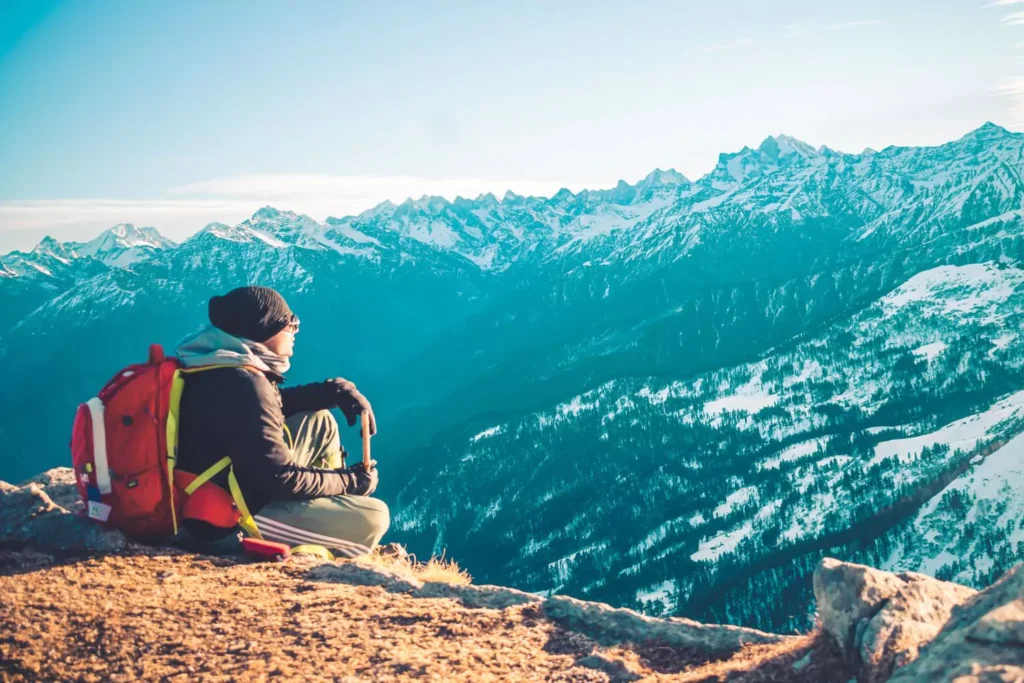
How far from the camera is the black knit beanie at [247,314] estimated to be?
8570 mm

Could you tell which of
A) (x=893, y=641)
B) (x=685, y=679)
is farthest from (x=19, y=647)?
(x=893, y=641)

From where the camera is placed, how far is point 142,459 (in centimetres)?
780

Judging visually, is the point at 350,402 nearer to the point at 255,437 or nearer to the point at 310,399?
the point at 310,399

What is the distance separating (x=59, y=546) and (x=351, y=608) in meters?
4.09

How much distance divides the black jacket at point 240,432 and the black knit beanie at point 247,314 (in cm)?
81

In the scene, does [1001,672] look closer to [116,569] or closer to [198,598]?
[198,598]

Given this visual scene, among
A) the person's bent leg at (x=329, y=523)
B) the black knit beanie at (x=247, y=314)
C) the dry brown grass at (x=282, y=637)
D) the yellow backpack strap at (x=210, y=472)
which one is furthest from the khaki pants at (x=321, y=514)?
the black knit beanie at (x=247, y=314)

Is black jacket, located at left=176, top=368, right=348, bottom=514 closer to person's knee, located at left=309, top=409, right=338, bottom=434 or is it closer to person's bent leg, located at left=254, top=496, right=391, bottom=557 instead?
person's bent leg, located at left=254, top=496, right=391, bottom=557

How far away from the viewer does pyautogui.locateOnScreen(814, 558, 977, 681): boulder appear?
17.5 feet

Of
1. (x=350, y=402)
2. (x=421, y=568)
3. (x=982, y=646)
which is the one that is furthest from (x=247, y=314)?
(x=982, y=646)

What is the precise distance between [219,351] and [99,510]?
2.50 meters

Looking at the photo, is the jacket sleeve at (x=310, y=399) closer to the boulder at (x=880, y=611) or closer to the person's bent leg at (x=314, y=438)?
the person's bent leg at (x=314, y=438)

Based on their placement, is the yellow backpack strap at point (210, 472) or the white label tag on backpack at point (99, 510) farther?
the white label tag on backpack at point (99, 510)

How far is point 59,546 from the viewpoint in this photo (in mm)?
8750
